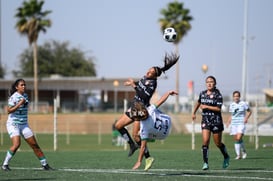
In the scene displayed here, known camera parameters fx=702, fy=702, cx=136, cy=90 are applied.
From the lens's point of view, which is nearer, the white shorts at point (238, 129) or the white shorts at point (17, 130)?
the white shorts at point (17, 130)

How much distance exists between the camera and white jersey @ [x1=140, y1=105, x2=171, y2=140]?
49.7 feet

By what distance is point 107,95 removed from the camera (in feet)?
Answer: 297

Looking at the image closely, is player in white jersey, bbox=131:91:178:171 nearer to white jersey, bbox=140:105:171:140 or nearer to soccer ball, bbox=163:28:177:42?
white jersey, bbox=140:105:171:140

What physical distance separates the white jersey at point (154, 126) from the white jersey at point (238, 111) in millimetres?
8754

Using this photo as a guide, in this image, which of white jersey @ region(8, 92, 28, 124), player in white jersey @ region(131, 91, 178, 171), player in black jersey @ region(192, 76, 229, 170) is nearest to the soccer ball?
player in black jersey @ region(192, 76, 229, 170)

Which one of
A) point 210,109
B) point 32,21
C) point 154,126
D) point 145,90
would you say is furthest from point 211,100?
point 32,21

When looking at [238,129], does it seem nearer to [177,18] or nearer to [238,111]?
[238,111]

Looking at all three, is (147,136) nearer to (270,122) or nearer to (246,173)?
(246,173)

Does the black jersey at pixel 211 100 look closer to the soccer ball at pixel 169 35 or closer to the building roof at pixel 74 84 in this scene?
the soccer ball at pixel 169 35

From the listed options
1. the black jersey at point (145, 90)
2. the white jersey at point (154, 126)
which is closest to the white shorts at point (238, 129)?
the black jersey at point (145, 90)

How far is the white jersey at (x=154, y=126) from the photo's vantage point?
49.7 ft

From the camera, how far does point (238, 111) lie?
77.8 feet

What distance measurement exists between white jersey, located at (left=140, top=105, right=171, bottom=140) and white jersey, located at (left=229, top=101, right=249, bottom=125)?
8.75 meters

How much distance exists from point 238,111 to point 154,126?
9.09 metres
